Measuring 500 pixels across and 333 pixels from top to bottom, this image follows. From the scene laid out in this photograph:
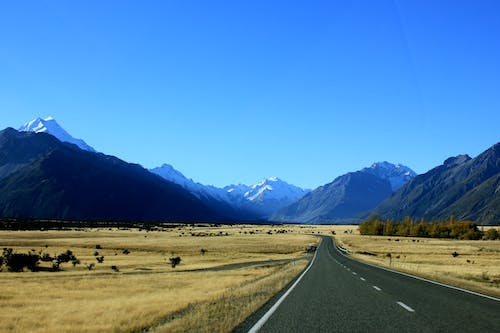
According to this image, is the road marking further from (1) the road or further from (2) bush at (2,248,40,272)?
(2) bush at (2,248,40,272)

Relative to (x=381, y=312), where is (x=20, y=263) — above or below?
below

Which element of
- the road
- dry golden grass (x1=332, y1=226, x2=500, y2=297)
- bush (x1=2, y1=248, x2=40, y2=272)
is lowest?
bush (x1=2, y1=248, x2=40, y2=272)

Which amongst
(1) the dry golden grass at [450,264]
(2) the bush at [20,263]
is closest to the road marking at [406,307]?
(1) the dry golden grass at [450,264]

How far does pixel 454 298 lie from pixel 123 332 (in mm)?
12329

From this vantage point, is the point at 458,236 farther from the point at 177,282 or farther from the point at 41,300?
the point at 41,300

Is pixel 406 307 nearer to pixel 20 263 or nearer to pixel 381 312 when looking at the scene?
pixel 381 312

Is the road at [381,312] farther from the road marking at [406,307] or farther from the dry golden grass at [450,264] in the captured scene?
the dry golden grass at [450,264]

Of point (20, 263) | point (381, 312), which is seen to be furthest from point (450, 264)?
point (381, 312)

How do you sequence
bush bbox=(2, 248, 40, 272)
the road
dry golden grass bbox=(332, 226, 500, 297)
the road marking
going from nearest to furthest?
the road < the road marking < dry golden grass bbox=(332, 226, 500, 297) < bush bbox=(2, 248, 40, 272)

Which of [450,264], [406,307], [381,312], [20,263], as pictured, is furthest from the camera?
[450,264]

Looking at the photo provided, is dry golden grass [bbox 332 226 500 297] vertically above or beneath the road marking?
above

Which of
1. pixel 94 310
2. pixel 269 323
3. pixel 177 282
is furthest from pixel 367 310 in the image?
pixel 177 282

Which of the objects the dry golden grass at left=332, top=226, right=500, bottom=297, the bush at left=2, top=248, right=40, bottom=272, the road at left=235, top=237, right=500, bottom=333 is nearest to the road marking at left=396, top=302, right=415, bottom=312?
the road at left=235, top=237, right=500, bottom=333

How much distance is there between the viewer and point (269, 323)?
13.5 metres
